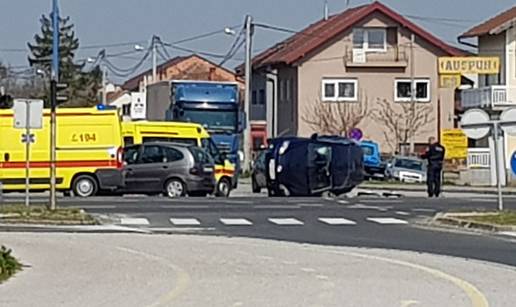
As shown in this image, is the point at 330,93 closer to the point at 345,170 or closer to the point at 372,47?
the point at 372,47

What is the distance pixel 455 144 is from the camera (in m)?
61.3

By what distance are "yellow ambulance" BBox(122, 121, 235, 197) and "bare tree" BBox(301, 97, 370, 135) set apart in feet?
104

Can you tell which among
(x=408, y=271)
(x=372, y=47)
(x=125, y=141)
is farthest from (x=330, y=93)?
(x=408, y=271)

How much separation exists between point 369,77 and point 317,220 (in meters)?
46.9

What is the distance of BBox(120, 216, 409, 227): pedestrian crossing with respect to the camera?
28.9m

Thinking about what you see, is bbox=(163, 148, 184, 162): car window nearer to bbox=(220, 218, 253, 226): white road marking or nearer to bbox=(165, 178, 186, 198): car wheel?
bbox=(165, 178, 186, 198): car wheel

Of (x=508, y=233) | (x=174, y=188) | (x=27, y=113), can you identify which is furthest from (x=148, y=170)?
(x=508, y=233)

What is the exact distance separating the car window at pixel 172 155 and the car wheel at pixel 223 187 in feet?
8.71

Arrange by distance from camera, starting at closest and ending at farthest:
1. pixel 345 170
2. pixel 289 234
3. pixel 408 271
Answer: pixel 408 271 → pixel 289 234 → pixel 345 170

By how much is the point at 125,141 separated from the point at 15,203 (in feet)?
26.9

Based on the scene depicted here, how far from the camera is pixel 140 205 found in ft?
111

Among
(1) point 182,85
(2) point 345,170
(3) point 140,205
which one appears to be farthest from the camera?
(1) point 182,85

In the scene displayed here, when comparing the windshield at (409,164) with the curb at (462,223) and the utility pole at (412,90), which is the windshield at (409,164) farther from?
the curb at (462,223)

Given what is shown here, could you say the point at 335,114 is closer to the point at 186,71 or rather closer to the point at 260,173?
the point at 260,173
